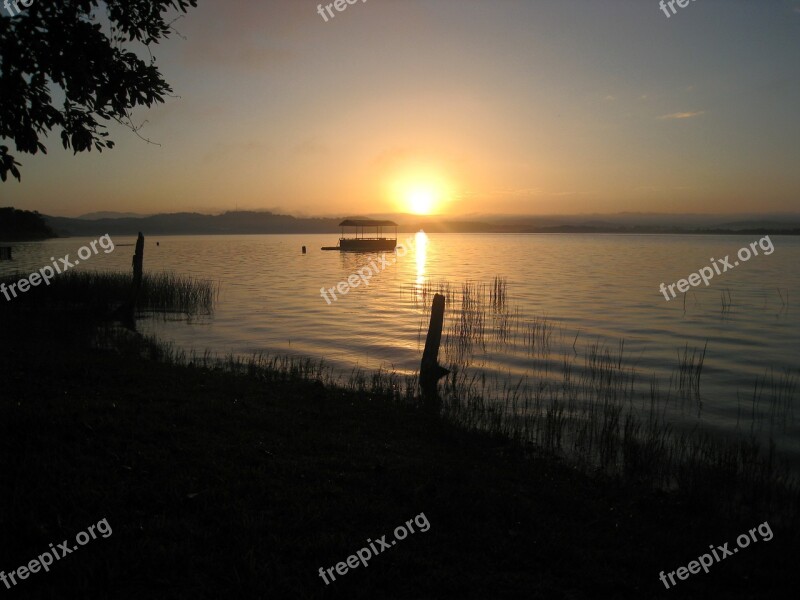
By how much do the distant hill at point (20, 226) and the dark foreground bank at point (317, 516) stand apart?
129 meters

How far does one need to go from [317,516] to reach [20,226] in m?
149

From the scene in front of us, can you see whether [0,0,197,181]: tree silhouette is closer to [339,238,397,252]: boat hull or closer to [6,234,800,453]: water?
[6,234,800,453]: water

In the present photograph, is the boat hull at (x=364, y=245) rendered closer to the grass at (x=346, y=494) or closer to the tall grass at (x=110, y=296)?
the tall grass at (x=110, y=296)

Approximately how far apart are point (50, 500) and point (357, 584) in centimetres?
344

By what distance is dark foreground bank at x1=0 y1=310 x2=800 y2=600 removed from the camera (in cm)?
479

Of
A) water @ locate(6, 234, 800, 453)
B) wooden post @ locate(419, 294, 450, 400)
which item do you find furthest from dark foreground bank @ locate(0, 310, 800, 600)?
water @ locate(6, 234, 800, 453)

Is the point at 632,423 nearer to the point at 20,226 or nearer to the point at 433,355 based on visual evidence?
the point at 433,355

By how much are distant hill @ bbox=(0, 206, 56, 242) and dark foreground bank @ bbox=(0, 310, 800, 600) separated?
12886 cm

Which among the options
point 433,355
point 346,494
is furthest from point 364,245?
point 346,494

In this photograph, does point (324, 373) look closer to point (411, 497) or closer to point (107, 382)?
point (107, 382)

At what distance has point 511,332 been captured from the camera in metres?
23.7

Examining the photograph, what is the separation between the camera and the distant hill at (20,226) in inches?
4555

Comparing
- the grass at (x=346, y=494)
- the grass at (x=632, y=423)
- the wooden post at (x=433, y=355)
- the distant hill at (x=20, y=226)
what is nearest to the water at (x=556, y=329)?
the grass at (x=632, y=423)

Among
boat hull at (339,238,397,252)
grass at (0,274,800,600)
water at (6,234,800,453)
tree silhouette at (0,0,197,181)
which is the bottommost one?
water at (6,234,800,453)
